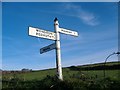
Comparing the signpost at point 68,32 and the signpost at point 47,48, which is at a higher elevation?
the signpost at point 68,32

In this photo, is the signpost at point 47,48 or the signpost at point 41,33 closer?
the signpost at point 41,33

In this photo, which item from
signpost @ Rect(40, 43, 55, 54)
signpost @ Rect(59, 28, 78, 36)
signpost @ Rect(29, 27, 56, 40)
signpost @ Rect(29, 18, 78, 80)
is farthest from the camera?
signpost @ Rect(59, 28, 78, 36)

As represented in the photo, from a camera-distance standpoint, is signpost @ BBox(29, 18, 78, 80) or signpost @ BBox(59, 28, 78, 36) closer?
signpost @ BBox(29, 18, 78, 80)

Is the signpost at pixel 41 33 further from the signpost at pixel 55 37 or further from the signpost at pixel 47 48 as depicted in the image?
the signpost at pixel 47 48

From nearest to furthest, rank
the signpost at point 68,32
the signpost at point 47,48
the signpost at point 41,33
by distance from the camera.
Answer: the signpost at point 41,33 → the signpost at point 47,48 → the signpost at point 68,32

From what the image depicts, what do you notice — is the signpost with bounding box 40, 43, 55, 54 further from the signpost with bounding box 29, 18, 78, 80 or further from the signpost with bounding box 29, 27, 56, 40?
the signpost with bounding box 29, 27, 56, 40

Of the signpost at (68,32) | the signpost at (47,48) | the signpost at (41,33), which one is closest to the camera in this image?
the signpost at (41,33)

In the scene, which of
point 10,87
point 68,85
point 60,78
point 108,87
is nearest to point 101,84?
point 108,87

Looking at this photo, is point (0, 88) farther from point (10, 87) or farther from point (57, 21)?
point (57, 21)

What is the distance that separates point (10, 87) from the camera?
425 inches

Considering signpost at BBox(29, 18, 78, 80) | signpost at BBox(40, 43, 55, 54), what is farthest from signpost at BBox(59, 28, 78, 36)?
signpost at BBox(40, 43, 55, 54)

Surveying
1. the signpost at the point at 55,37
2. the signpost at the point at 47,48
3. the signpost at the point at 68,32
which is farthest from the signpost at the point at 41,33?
the signpost at the point at 68,32

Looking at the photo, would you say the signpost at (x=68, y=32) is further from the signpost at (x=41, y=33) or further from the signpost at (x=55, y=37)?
the signpost at (x=41, y=33)

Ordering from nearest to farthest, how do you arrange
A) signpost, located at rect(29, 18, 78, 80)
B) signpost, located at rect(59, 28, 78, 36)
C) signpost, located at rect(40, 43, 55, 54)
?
signpost, located at rect(29, 18, 78, 80), signpost, located at rect(40, 43, 55, 54), signpost, located at rect(59, 28, 78, 36)
